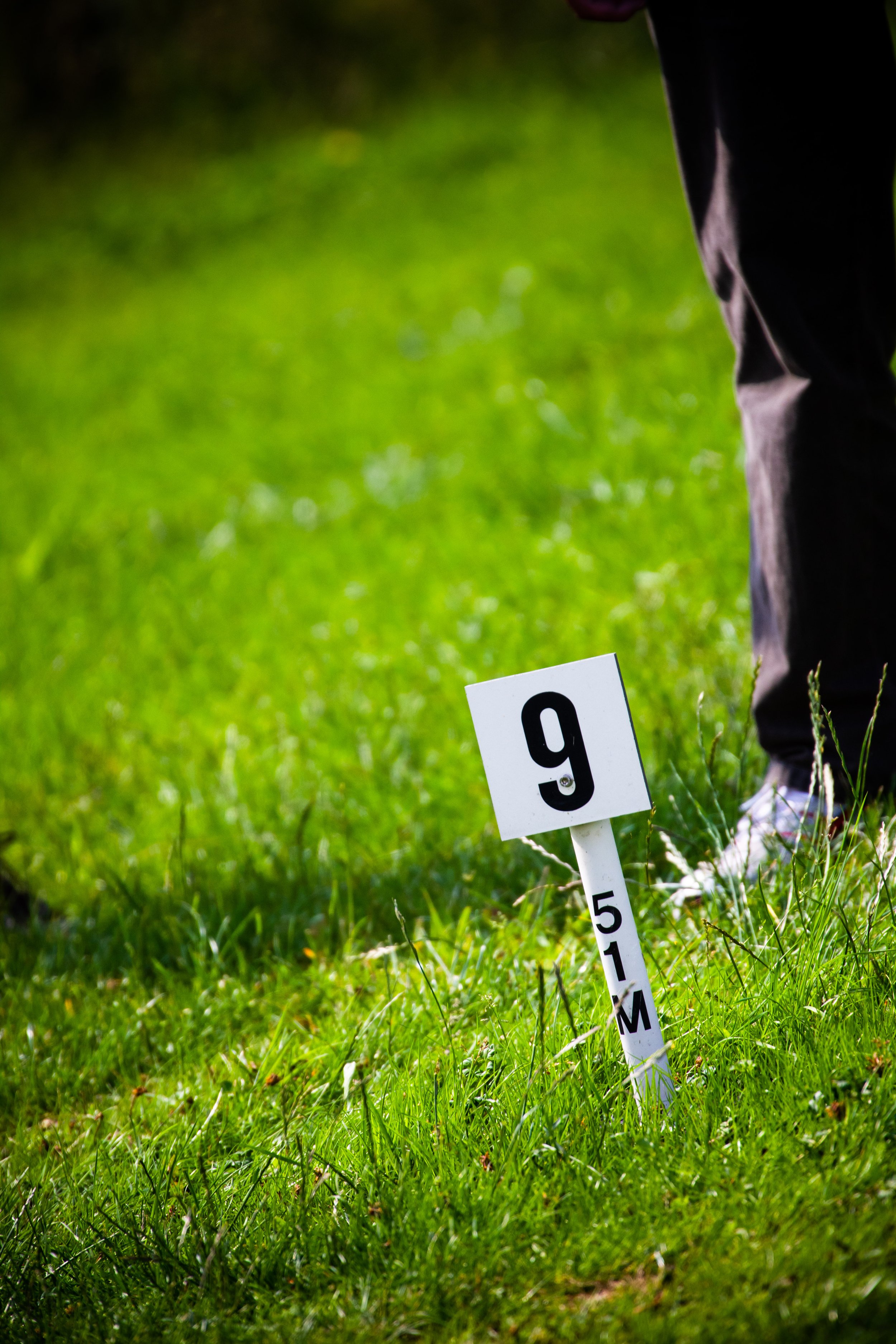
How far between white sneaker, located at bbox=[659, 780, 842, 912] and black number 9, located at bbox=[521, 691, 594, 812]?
0.26 meters

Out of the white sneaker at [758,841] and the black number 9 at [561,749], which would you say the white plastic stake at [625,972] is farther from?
the white sneaker at [758,841]

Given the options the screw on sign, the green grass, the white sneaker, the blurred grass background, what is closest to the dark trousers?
the white sneaker

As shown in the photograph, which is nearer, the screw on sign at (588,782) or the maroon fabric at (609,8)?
the screw on sign at (588,782)

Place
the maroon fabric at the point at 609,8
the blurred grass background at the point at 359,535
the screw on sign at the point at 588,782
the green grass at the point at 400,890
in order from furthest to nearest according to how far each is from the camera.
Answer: the blurred grass background at the point at 359,535, the maroon fabric at the point at 609,8, the screw on sign at the point at 588,782, the green grass at the point at 400,890

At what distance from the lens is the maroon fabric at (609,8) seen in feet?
6.84

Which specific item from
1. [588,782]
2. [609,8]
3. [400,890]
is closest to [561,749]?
[588,782]

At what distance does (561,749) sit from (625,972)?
0.99 ft

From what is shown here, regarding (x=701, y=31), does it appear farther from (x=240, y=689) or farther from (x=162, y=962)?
(x=240, y=689)

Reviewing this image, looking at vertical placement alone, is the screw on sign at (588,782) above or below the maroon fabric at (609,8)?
below

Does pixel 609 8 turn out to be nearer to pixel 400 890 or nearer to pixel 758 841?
pixel 758 841

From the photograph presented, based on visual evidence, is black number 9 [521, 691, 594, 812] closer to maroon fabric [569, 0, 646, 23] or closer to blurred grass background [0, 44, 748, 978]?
blurred grass background [0, 44, 748, 978]

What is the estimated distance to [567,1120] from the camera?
4.91ft

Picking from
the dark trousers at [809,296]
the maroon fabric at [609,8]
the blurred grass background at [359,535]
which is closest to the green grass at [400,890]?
the blurred grass background at [359,535]

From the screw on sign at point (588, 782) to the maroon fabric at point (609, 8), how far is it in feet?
4.37
